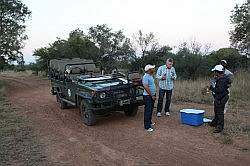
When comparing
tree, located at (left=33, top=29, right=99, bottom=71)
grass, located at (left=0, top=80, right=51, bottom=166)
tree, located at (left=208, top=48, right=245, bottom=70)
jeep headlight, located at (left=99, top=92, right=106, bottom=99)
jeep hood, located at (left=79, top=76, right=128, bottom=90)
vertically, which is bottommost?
grass, located at (left=0, top=80, right=51, bottom=166)

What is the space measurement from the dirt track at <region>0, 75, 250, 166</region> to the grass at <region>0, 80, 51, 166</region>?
23cm

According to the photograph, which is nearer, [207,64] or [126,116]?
[126,116]

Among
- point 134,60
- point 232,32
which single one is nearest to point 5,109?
point 134,60

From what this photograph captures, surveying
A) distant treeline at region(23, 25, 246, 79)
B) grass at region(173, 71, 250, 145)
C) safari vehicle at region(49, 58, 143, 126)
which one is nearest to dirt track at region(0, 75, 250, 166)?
safari vehicle at region(49, 58, 143, 126)

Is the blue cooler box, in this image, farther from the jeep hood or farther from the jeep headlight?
the jeep headlight

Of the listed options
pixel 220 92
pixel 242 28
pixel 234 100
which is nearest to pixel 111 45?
pixel 242 28

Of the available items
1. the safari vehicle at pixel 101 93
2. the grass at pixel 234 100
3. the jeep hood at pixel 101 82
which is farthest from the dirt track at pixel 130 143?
the jeep hood at pixel 101 82

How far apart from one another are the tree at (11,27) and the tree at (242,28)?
16.6 meters

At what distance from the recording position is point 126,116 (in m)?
11.9

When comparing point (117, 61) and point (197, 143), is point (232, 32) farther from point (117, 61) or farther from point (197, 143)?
point (197, 143)

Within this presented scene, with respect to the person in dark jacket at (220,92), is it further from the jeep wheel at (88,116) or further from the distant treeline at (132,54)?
the distant treeline at (132,54)

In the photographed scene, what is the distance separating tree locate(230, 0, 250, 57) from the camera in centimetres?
2804

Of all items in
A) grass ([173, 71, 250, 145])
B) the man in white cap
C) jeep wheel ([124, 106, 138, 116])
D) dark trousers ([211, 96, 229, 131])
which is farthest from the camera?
jeep wheel ([124, 106, 138, 116])

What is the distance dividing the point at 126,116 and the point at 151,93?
7.77ft
